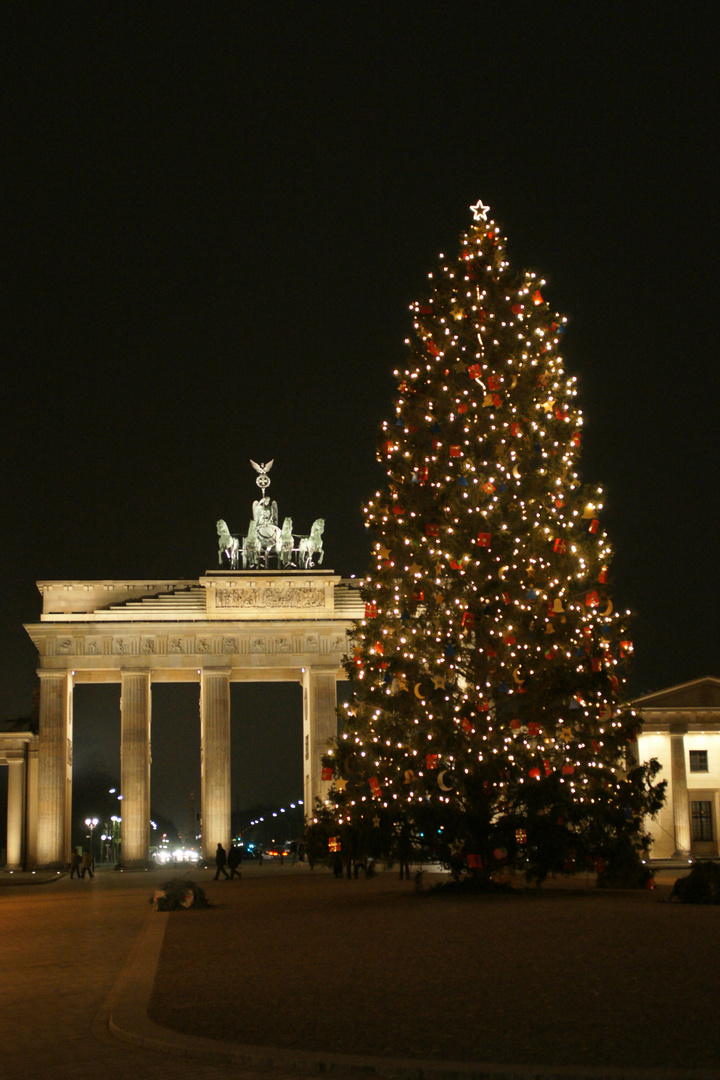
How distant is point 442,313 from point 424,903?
49.6 ft

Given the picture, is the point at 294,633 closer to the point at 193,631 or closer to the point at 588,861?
the point at 193,631

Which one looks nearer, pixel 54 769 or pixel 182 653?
pixel 54 769

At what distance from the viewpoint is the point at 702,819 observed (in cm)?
6800

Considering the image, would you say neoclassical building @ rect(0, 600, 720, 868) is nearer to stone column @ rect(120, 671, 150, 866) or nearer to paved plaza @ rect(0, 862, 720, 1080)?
stone column @ rect(120, 671, 150, 866)

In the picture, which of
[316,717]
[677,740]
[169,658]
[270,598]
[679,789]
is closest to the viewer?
[679,789]

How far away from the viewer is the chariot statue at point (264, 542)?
79.1m

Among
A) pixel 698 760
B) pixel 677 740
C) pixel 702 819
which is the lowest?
pixel 702 819

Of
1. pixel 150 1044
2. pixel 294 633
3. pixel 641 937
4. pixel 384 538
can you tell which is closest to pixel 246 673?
pixel 294 633

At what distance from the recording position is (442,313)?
3356 cm

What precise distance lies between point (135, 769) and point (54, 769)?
4.85 metres

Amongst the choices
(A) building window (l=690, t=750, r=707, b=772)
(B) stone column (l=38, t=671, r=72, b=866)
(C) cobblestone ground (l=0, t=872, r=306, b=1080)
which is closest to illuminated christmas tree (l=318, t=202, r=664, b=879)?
(C) cobblestone ground (l=0, t=872, r=306, b=1080)

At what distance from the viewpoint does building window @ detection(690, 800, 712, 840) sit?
67500 mm

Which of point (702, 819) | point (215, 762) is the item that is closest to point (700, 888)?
point (702, 819)

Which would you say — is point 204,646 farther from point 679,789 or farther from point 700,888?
point 700,888
